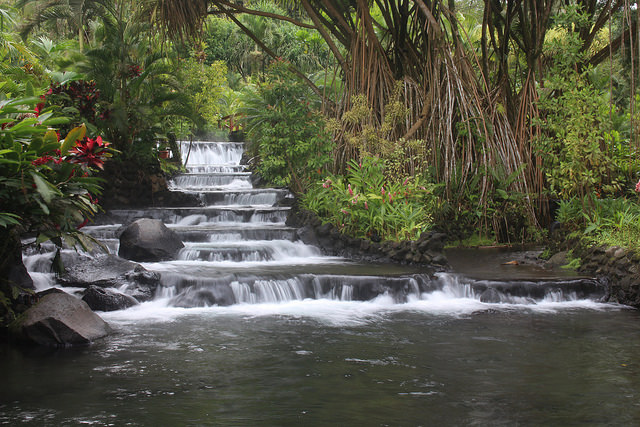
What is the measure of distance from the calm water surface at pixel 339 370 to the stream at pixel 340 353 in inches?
0.7

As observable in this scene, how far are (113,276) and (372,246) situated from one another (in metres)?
4.05

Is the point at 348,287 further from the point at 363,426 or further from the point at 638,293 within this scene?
the point at 363,426

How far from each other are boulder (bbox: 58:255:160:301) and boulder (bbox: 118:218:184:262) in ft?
4.74

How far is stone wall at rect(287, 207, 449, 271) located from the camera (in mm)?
9977

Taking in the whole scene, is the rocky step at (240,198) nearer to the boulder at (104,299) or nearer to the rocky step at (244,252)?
the rocky step at (244,252)

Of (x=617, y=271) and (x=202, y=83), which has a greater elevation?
(x=202, y=83)

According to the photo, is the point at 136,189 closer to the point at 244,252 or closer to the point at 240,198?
the point at 240,198

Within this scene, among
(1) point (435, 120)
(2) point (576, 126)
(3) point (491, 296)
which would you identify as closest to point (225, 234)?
(1) point (435, 120)

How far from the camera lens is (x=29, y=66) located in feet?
48.7

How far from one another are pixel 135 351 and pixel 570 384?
3668 millimetres

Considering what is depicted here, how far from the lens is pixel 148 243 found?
1048cm

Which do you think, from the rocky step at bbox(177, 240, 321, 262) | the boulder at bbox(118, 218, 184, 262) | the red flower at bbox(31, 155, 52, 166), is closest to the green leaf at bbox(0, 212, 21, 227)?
the red flower at bbox(31, 155, 52, 166)

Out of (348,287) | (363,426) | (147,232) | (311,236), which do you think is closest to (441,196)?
(311,236)

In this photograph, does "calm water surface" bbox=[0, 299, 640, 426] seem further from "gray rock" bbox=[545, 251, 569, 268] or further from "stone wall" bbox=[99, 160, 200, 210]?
"stone wall" bbox=[99, 160, 200, 210]
